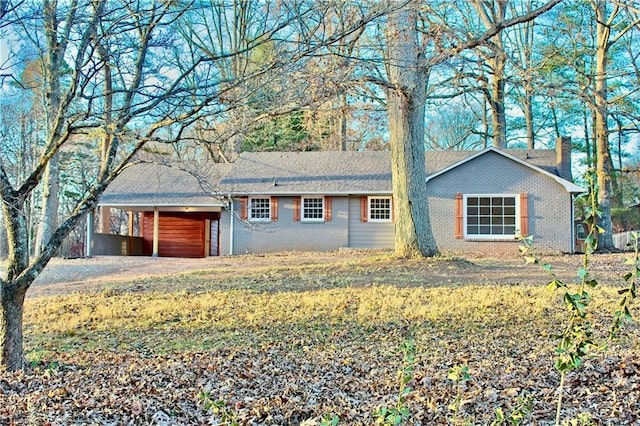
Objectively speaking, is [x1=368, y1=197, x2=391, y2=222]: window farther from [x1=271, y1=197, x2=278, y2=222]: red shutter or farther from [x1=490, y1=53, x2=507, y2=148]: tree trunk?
[x1=490, y1=53, x2=507, y2=148]: tree trunk

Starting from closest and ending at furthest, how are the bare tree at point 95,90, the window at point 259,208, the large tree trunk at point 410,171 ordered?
the bare tree at point 95,90 → the large tree trunk at point 410,171 → the window at point 259,208

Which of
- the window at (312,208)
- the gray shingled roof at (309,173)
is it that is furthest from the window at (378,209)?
the window at (312,208)

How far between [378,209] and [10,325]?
15.4 meters

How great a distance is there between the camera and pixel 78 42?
16.1 ft

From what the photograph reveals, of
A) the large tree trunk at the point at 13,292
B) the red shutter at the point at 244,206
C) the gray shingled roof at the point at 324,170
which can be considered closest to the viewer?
the large tree trunk at the point at 13,292

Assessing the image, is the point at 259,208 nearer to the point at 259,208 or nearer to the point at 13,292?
the point at 259,208

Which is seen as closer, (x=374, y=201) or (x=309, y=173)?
(x=374, y=201)

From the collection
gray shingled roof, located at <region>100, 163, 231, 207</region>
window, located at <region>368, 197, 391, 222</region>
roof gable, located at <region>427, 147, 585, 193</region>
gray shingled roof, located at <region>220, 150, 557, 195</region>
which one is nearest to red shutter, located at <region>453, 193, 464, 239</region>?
roof gable, located at <region>427, 147, 585, 193</region>

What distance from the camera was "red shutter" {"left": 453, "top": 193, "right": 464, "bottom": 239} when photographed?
18531mm

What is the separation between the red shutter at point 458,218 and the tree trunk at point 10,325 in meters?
15.4

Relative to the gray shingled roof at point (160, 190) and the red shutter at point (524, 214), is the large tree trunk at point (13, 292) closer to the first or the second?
the gray shingled roof at point (160, 190)

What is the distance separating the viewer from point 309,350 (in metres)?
5.96

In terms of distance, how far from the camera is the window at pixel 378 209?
19.5 meters

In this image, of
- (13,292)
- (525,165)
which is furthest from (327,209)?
(13,292)
